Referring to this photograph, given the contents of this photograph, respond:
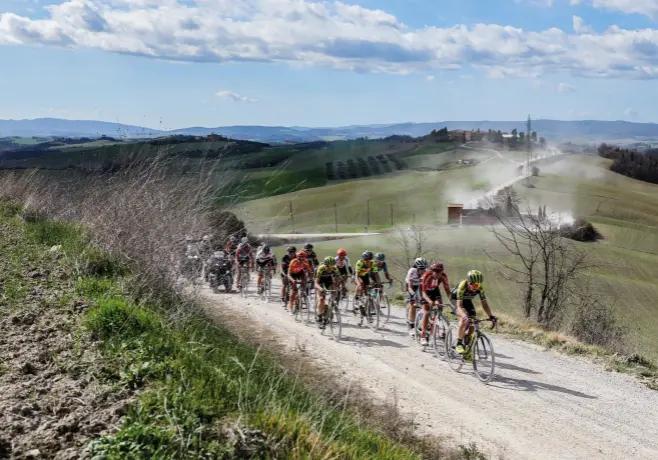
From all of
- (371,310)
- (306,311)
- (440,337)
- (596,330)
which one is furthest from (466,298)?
(596,330)

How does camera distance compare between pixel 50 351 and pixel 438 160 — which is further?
pixel 438 160

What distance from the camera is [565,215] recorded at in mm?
88188

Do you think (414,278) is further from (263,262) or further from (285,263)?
(263,262)

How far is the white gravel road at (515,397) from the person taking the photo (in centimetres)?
935

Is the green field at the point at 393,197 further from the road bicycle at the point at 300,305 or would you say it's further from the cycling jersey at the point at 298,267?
the road bicycle at the point at 300,305

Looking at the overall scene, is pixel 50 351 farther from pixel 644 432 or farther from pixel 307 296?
pixel 307 296

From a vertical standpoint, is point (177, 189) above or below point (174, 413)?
above

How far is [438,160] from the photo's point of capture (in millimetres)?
132750

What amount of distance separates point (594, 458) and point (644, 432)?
1496mm

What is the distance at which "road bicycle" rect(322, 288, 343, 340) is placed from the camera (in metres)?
15.4

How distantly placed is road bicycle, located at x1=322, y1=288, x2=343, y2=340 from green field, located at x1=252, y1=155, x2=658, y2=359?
390 centimetres

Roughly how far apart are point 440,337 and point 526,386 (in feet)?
7.76

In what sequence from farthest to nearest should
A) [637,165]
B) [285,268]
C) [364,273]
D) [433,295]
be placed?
[637,165] → [285,268] → [364,273] → [433,295]

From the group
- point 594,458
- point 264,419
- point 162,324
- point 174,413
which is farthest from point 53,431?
point 594,458
